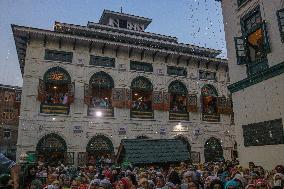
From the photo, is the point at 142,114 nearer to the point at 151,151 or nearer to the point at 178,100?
the point at 178,100

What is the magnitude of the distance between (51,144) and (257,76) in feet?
48.4

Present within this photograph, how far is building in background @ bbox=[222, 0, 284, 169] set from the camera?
1243cm

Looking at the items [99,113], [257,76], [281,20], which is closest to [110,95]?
[99,113]

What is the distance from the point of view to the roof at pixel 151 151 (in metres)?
14.6

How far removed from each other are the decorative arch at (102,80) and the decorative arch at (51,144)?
199 inches

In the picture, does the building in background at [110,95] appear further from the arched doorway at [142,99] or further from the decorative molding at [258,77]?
the decorative molding at [258,77]

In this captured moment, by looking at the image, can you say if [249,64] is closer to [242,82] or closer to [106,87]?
[242,82]

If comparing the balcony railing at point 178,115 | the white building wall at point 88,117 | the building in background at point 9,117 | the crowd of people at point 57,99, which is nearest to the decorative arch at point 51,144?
the white building wall at point 88,117

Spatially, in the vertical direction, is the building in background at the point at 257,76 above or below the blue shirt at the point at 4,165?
above

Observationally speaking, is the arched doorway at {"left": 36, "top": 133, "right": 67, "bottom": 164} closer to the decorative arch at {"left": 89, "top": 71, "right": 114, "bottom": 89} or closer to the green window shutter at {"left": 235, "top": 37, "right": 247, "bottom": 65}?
the decorative arch at {"left": 89, "top": 71, "right": 114, "bottom": 89}

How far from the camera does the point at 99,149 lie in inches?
866

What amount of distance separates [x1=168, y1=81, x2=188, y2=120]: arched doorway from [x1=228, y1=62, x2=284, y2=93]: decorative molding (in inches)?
404

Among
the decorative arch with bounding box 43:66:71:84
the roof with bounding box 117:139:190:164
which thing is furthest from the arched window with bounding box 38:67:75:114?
the roof with bounding box 117:139:190:164

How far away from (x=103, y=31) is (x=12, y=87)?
17790 millimetres
